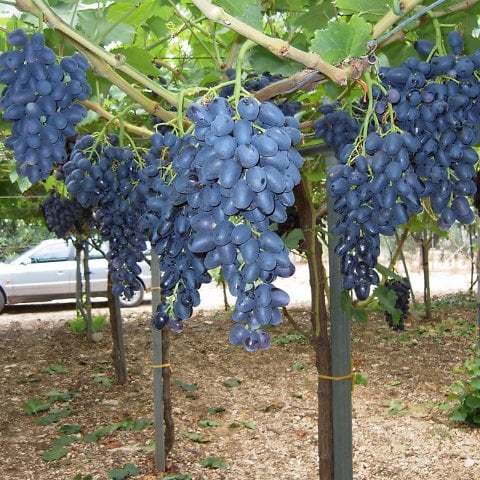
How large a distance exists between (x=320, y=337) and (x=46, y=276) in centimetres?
1091

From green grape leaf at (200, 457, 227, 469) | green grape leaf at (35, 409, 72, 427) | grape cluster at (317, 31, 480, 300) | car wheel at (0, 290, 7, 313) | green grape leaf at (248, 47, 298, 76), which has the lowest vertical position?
green grape leaf at (200, 457, 227, 469)

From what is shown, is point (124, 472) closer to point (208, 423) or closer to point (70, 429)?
point (70, 429)

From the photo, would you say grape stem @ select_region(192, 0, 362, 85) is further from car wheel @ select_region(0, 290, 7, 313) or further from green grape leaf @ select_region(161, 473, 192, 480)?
car wheel @ select_region(0, 290, 7, 313)

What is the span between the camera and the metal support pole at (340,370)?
2.71 meters

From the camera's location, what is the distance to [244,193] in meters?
0.95

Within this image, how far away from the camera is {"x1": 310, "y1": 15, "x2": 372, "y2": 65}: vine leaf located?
132cm

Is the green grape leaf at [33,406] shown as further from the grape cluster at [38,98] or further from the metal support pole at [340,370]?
the grape cluster at [38,98]


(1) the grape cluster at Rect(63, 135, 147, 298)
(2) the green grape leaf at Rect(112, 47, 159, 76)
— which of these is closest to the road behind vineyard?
(1) the grape cluster at Rect(63, 135, 147, 298)

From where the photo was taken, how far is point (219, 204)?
3.32ft

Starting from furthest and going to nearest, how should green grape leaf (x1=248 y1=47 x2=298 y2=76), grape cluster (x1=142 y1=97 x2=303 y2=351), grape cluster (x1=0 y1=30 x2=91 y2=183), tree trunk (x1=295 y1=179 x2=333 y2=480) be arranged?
1. tree trunk (x1=295 y1=179 x2=333 y2=480)
2. green grape leaf (x1=248 y1=47 x2=298 y2=76)
3. grape cluster (x1=0 y1=30 x2=91 y2=183)
4. grape cluster (x1=142 y1=97 x2=303 y2=351)

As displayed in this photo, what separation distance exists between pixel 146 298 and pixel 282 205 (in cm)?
1294

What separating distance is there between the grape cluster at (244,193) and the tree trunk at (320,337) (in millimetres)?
1907

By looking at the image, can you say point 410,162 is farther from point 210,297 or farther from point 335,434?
point 210,297

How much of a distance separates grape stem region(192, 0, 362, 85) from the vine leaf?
0.61 ft
